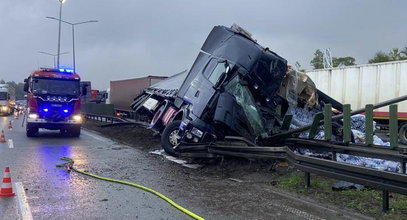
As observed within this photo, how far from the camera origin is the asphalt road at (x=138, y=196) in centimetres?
578

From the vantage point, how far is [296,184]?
758 centimetres

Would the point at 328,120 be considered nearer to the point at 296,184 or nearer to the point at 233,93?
the point at 296,184

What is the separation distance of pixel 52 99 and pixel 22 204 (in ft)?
38.4

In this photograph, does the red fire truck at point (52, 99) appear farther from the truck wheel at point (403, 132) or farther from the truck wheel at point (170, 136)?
the truck wheel at point (403, 132)

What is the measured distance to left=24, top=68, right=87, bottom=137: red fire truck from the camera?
17.1 metres

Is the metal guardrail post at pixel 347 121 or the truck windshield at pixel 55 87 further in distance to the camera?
the truck windshield at pixel 55 87

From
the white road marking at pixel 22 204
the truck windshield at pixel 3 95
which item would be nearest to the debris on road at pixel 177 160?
the white road marking at pixel 22 204

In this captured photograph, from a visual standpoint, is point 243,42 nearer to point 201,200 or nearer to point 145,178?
point 145,178

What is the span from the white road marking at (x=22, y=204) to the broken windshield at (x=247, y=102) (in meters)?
4.77

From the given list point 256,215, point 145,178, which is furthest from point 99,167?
point 256,215

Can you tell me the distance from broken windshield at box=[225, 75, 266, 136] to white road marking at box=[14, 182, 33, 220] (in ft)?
15.7

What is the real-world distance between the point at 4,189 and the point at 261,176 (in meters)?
4.69

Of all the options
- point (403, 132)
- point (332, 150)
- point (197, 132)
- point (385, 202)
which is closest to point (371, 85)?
point (403, 132)

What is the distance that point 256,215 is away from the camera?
18.9ft
